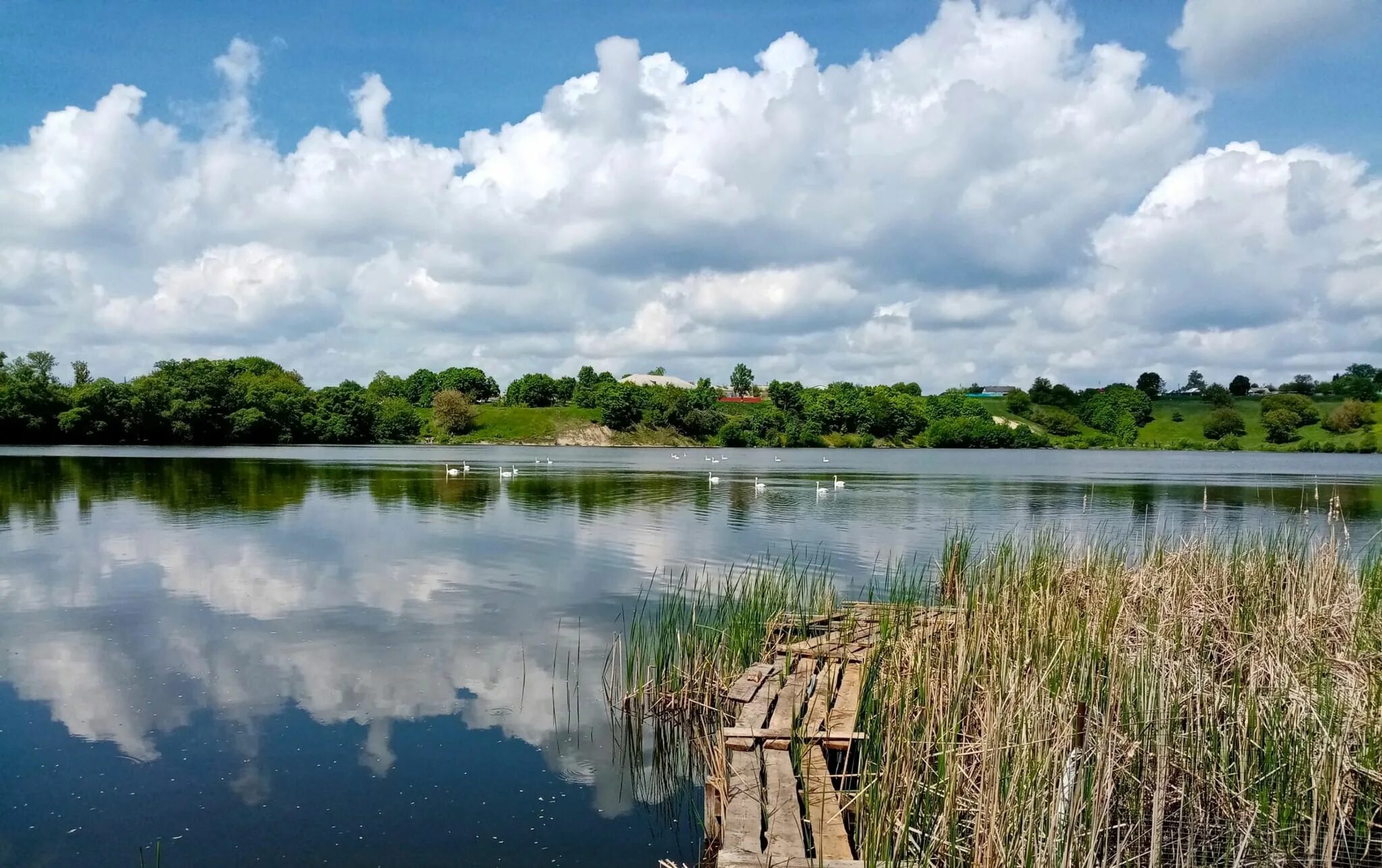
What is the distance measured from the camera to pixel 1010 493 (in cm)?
4719

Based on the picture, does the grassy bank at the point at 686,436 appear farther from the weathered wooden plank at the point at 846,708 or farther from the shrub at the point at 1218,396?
the weathered wooden plank at the point at 846,708

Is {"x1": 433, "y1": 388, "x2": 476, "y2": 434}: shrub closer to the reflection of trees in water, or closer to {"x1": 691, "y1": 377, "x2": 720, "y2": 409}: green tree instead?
{"x1": 691, "y1": 377, "x2": 720, "y2": 409}: green tree

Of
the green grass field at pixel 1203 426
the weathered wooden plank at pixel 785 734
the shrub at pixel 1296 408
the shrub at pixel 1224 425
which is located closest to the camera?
the weathered wooden plank at pixel 785 734

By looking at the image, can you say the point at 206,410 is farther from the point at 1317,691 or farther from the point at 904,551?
the point at 1317,691

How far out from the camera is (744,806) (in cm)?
695

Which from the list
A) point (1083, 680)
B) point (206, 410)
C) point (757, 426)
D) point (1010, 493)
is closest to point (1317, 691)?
point (1083, 680)

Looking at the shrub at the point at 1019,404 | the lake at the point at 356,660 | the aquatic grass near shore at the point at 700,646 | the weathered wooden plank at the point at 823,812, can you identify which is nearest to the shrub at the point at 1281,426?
the shrub at the point at 1019,404

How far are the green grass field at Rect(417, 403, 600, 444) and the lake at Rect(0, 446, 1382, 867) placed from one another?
104038 millimetres

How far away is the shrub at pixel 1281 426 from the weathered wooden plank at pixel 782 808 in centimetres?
15324

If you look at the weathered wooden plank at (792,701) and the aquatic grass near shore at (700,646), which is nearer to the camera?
the weathered wooden plank at (792,701)

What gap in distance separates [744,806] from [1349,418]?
153458 millimetres

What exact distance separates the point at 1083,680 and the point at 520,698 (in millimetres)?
6483

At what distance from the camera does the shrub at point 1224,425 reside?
141 metres

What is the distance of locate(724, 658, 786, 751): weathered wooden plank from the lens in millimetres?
8250
